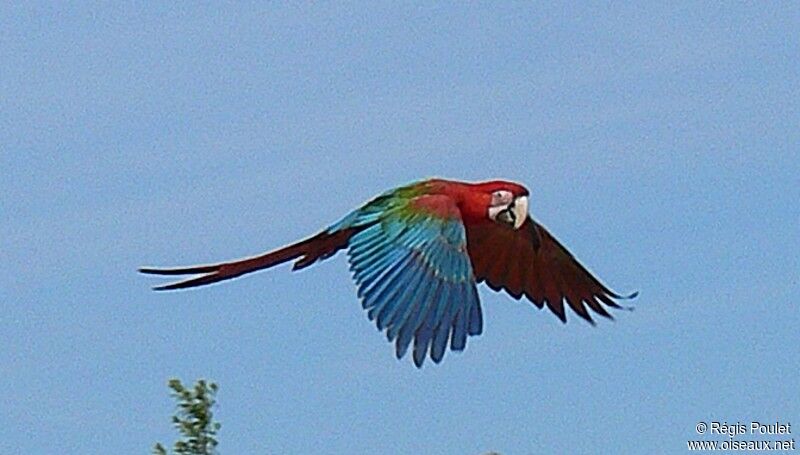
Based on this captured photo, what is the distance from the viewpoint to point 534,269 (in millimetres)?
8070

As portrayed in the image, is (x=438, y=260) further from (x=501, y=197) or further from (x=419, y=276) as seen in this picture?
(x=501, y=197)

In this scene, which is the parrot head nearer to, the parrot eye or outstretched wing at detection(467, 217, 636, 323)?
the parrot eye

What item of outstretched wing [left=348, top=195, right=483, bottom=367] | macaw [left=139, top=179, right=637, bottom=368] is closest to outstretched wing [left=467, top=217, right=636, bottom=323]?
macaw [left=139, top=179, right=637, bottom=368]

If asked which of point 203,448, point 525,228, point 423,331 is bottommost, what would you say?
point 203,448

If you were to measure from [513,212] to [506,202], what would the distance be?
0.32 ft

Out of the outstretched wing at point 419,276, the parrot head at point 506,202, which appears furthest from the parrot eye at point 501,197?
the outstretched wing at point 419,276

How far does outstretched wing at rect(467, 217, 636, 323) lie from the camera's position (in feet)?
25.8

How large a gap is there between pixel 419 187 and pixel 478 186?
25 centimetres

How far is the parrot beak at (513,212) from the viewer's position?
24.3 ft

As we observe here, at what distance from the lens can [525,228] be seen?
788 cm

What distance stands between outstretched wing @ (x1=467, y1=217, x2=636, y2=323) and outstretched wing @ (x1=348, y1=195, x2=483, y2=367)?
0.55 meters

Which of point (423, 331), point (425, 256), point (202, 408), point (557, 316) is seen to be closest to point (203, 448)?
point (202, 408)

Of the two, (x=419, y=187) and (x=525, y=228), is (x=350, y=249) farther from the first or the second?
(x=525, y=228)

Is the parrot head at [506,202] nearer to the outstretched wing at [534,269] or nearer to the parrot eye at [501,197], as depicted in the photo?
the parrot eye at [501,197]
